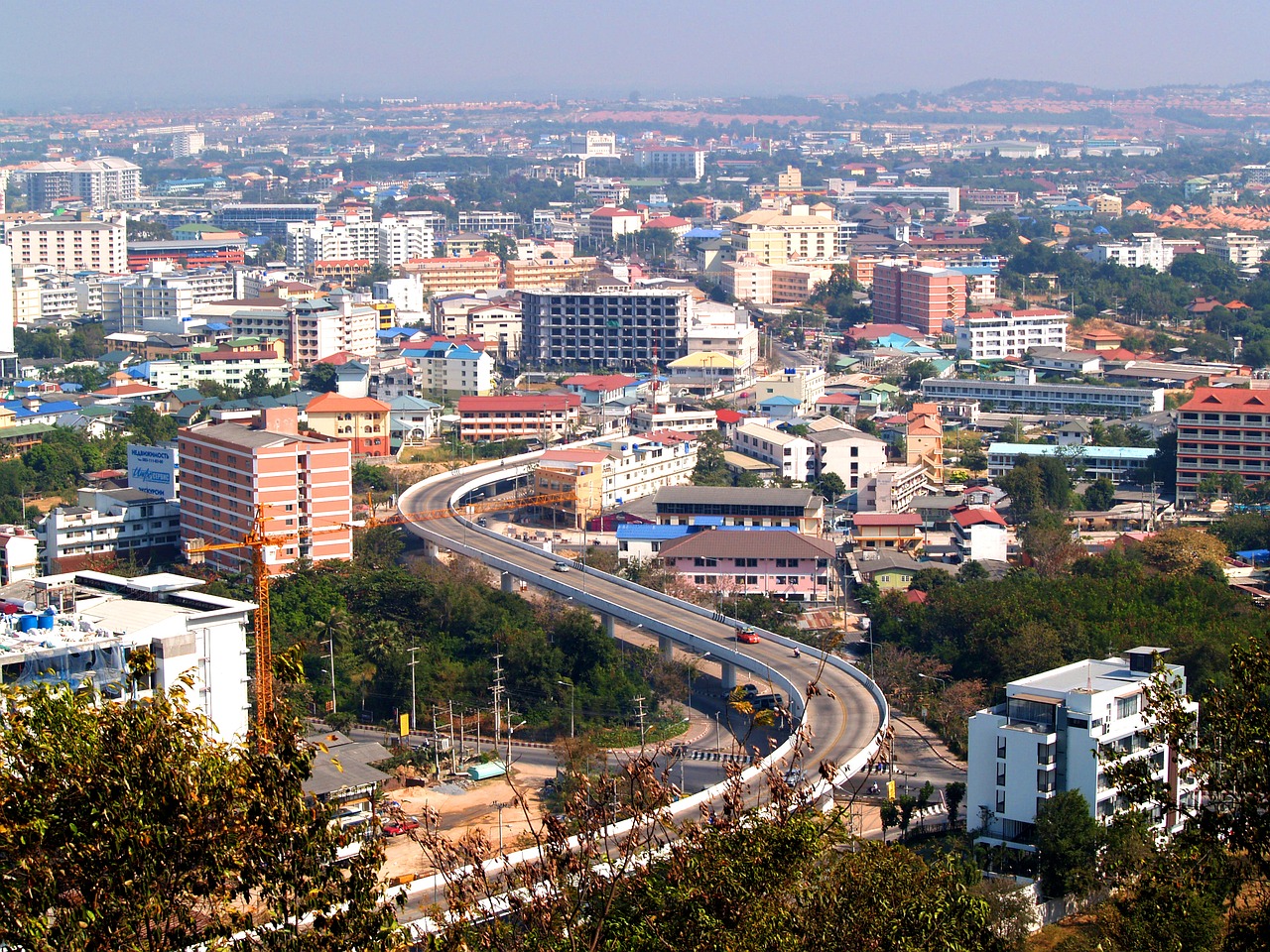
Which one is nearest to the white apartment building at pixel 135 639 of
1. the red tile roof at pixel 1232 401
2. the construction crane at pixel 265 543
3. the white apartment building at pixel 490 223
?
the construction crane at pixel 265 543

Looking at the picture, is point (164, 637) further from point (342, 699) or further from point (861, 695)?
point (861, 695)

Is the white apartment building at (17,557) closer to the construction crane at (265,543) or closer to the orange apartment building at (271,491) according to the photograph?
the construction crane at (265,543)

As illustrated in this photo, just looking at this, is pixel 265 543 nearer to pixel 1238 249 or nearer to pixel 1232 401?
pixel 1232 401

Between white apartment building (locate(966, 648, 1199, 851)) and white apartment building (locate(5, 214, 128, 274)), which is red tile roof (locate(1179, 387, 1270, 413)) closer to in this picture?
white apartment building (locate(966, 648, 1199, 851))

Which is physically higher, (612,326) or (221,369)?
(612,326)

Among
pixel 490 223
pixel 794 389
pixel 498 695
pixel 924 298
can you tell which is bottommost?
pixel 498 695

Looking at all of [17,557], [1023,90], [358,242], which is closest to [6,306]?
[358,242]

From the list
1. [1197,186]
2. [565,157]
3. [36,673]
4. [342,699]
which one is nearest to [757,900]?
[36,673]
